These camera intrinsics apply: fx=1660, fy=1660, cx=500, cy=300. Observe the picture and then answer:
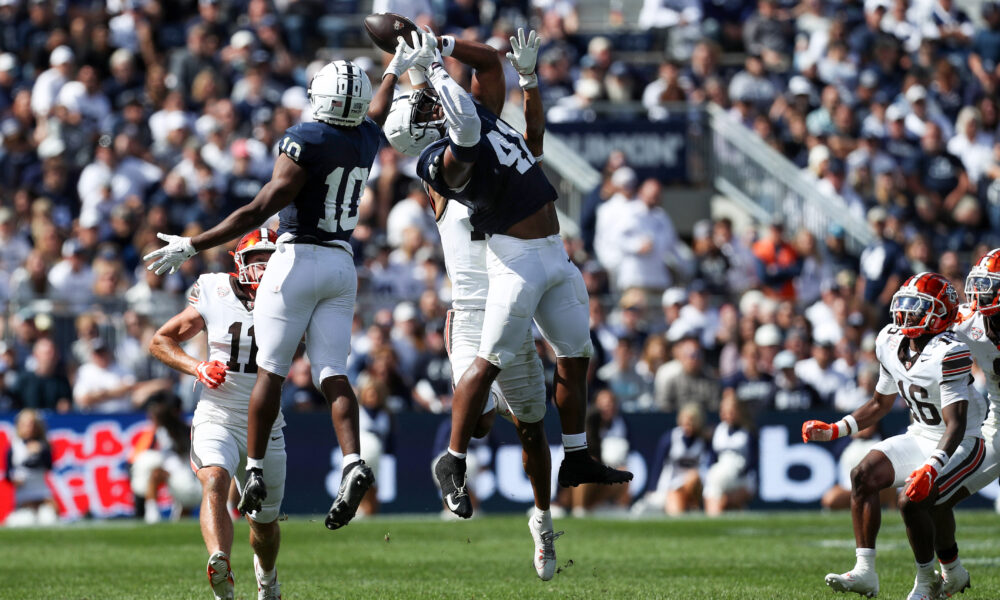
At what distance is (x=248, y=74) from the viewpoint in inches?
812

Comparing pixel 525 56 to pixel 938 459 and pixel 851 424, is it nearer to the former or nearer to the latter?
pixel 851 424

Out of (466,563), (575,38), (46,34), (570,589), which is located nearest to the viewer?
(570,589)

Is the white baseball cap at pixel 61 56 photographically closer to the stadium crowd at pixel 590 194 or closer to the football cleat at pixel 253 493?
the stadium crowd at pixel 590 194

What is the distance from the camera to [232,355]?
9.80m

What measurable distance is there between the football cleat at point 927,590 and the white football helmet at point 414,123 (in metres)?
3.74

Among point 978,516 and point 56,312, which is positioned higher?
point 56,312

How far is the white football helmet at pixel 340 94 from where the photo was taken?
8.90 metres

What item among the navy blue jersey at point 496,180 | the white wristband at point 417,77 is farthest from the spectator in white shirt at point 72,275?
the navy blue jersey at point 496,180

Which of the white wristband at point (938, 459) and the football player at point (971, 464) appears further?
the football player at point (971, 464)

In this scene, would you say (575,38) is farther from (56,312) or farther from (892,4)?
(56,312)

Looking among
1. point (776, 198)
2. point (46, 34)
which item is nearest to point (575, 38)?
point (776, 198)

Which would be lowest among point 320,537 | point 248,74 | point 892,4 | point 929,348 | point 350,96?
point 320,537

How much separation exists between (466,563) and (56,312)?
647cm

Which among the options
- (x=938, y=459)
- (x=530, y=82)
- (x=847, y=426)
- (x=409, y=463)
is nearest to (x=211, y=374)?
(x=530, y=82)
